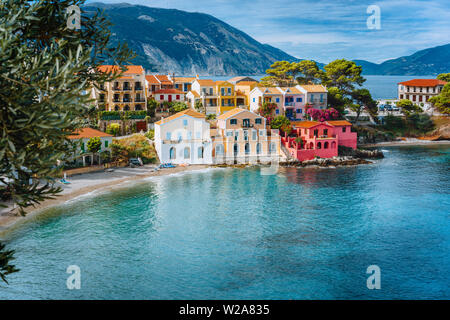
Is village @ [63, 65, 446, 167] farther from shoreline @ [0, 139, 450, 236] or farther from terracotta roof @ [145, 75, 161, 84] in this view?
shoreline @ [0, 139, 450, 236]

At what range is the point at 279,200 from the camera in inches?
1880

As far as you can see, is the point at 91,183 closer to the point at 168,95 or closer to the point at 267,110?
the point at 168,95

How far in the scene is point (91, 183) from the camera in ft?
171

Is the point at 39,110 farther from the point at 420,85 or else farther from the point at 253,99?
the point at 420,85

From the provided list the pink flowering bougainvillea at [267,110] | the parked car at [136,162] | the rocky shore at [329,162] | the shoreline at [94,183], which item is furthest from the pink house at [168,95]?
the rocky shore at [329,162]

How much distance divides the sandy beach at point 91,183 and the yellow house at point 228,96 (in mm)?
21514

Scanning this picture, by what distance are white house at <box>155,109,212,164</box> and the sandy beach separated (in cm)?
181

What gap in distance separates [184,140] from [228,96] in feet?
70.3

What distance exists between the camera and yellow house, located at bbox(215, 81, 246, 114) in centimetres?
8100

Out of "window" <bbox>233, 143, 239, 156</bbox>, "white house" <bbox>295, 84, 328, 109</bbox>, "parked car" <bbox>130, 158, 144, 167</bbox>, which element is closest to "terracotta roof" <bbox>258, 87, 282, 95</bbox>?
"white house" <bbox>295, 84, 328, 109</bbox>

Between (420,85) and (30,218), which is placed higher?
(420,85)

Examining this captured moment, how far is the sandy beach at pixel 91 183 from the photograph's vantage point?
40.5 m

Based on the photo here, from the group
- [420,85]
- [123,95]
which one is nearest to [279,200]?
[123,95]
